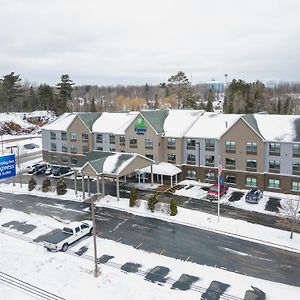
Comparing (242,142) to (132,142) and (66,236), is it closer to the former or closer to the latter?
(132,142)

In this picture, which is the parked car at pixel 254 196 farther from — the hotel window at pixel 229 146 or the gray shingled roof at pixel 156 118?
the gray shingled roof at pixel 156 118

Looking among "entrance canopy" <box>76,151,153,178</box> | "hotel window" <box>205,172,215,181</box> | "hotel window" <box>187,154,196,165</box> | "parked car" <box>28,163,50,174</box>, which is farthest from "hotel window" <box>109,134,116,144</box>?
"hotel window" <box>205,172,215,181</box>

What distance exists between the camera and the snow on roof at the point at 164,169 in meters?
57.6

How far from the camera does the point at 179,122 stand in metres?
63.4

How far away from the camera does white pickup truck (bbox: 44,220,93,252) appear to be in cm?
3469

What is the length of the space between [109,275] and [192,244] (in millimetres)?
10059

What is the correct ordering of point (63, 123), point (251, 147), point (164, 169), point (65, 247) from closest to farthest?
point (65, 247) < point (251, 147) < point (164, 169) < point (63, 123)

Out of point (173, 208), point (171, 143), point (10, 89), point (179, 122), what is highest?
point (10, 89)

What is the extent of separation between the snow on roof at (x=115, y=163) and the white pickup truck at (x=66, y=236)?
12.7m

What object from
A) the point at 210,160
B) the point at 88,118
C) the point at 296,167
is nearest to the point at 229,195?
the point at 210,160

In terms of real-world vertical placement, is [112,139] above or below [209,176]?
above

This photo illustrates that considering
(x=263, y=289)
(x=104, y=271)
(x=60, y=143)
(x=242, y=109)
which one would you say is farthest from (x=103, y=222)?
(x=242, y=109)

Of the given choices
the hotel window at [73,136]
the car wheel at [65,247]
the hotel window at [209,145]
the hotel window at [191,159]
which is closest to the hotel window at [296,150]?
the hotel window at [209,145]

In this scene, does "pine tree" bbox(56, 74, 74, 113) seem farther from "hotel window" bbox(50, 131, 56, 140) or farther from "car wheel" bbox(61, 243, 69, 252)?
"car wheel" bbox(61, 243, 69, 252)
